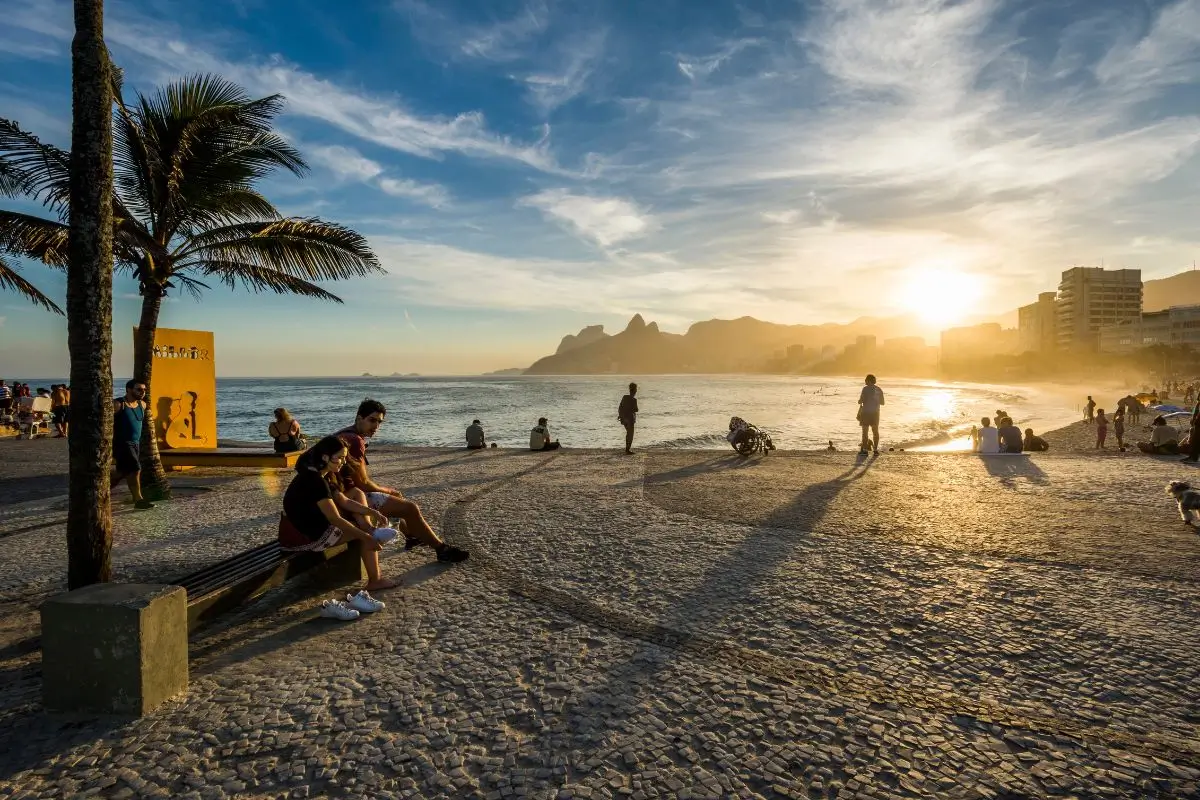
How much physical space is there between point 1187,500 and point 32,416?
29850mm

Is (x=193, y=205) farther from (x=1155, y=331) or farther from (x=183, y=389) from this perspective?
(x=1155, y=331)

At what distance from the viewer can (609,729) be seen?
306 centimetres

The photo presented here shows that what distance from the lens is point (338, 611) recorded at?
450cm

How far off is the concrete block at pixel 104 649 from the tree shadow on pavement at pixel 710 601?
222 centimetres

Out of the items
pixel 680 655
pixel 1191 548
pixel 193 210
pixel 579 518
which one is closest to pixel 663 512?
pixel 579 518

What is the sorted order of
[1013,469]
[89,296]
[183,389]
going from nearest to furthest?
1. [89,296]
2. [1013,469]
3. [183,389]

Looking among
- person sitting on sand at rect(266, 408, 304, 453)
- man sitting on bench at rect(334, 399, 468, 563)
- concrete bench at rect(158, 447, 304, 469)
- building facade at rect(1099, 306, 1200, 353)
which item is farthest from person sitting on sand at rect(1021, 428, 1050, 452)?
building facade at rect(1099, 306, 1200, 353)

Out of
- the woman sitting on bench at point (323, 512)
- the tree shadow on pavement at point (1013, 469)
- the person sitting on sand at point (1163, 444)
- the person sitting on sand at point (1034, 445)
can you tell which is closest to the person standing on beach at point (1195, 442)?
the person sitting on sand at point (1163, 444)

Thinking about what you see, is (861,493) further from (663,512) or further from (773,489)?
(663,512)

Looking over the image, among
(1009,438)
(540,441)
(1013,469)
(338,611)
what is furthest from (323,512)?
(1009,438)

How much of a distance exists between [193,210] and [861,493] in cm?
1166

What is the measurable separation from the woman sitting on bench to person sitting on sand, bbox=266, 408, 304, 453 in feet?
25.9

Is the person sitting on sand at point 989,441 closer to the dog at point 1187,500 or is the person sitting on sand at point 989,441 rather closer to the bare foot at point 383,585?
the dog at point 1187,500

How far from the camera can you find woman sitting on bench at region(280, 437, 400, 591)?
476cm
